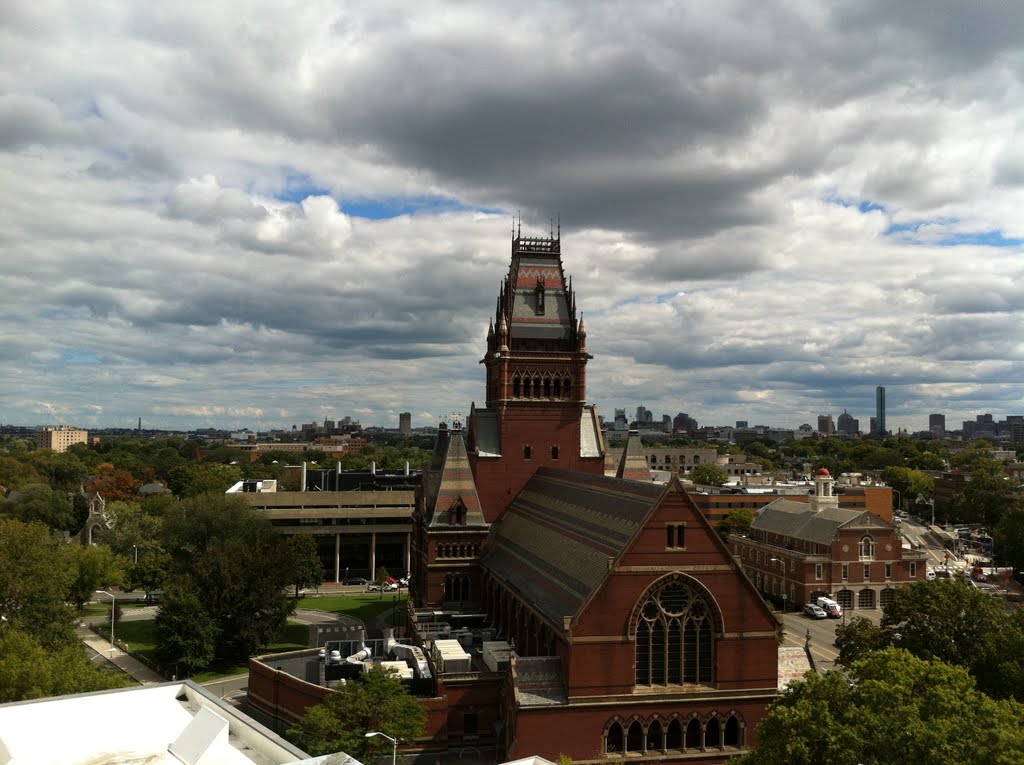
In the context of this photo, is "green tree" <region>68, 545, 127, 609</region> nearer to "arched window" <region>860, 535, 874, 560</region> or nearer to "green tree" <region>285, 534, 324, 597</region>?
"green tree" <region>285, 534, 324, 597</region>

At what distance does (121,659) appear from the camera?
242 feet

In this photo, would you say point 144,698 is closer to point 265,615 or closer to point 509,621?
point 509,621

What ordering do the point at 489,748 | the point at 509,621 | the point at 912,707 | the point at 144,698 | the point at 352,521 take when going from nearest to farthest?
the point at 912,707 → the point at 144,698 → the point at 489,748 → the point at 509,621 → the point at 352,521

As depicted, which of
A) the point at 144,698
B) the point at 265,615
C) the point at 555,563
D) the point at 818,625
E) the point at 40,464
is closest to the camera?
the point at 144,698

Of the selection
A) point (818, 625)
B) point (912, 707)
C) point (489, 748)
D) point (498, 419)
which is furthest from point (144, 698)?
point (818, 625)

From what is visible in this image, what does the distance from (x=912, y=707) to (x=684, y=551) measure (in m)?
14.7

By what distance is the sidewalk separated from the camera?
67.6 meters

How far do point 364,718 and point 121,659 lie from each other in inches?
1630

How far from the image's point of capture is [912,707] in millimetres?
31516

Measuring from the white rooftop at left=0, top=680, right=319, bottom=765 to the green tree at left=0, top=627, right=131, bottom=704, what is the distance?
763 cm

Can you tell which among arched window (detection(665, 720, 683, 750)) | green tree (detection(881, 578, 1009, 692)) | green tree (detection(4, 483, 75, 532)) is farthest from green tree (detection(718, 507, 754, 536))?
green tree (detection(4, 483, 75, 532))

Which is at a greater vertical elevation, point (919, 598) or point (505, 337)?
point (505, 337)

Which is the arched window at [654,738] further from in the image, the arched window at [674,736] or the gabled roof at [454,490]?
the gabled roof at [454,490]

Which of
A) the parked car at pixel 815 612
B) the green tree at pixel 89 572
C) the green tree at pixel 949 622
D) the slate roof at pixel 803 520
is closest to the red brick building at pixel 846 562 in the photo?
the slate roof at pixel 803 520
